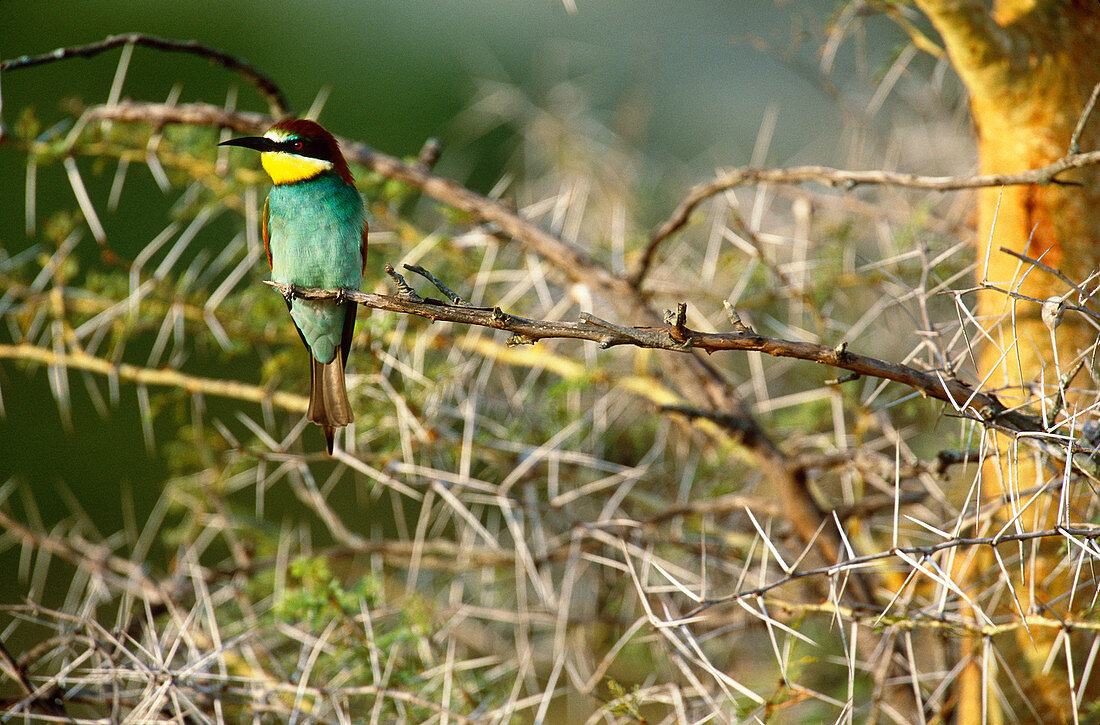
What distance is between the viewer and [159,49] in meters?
1.75

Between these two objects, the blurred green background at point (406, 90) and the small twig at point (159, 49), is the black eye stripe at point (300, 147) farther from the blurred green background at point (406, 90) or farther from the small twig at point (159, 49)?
the blurred green background at point (406, 90)

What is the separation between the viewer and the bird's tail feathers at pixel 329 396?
163 cm

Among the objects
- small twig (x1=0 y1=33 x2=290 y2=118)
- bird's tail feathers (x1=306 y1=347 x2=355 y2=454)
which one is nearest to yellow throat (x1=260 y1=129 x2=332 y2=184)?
small twig (x1=0 y1=33 x2=290 y2=118)

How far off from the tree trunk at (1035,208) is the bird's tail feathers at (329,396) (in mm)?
1206

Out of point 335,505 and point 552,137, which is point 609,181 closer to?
point 552,137

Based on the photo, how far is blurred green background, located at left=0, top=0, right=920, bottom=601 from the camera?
363 centimetres

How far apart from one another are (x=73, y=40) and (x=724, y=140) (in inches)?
181

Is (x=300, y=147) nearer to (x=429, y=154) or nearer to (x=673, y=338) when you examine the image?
(x=429, y=154)

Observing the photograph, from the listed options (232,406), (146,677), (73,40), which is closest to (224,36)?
(73,40)

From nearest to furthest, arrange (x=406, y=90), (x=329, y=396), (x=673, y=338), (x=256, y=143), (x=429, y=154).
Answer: (x=673, y=338)
(x=329, y=396)
(x=256, y=143)
(x=429, y=154)
(x=406, y=90)

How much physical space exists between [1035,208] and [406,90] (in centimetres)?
636

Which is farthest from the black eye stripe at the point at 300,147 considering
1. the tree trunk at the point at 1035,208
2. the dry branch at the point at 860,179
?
the tree trunk at the point at 1035,208

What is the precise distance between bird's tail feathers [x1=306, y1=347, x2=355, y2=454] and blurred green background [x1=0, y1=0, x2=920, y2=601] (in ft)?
4.67

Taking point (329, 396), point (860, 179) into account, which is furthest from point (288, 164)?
point (860, 179)
